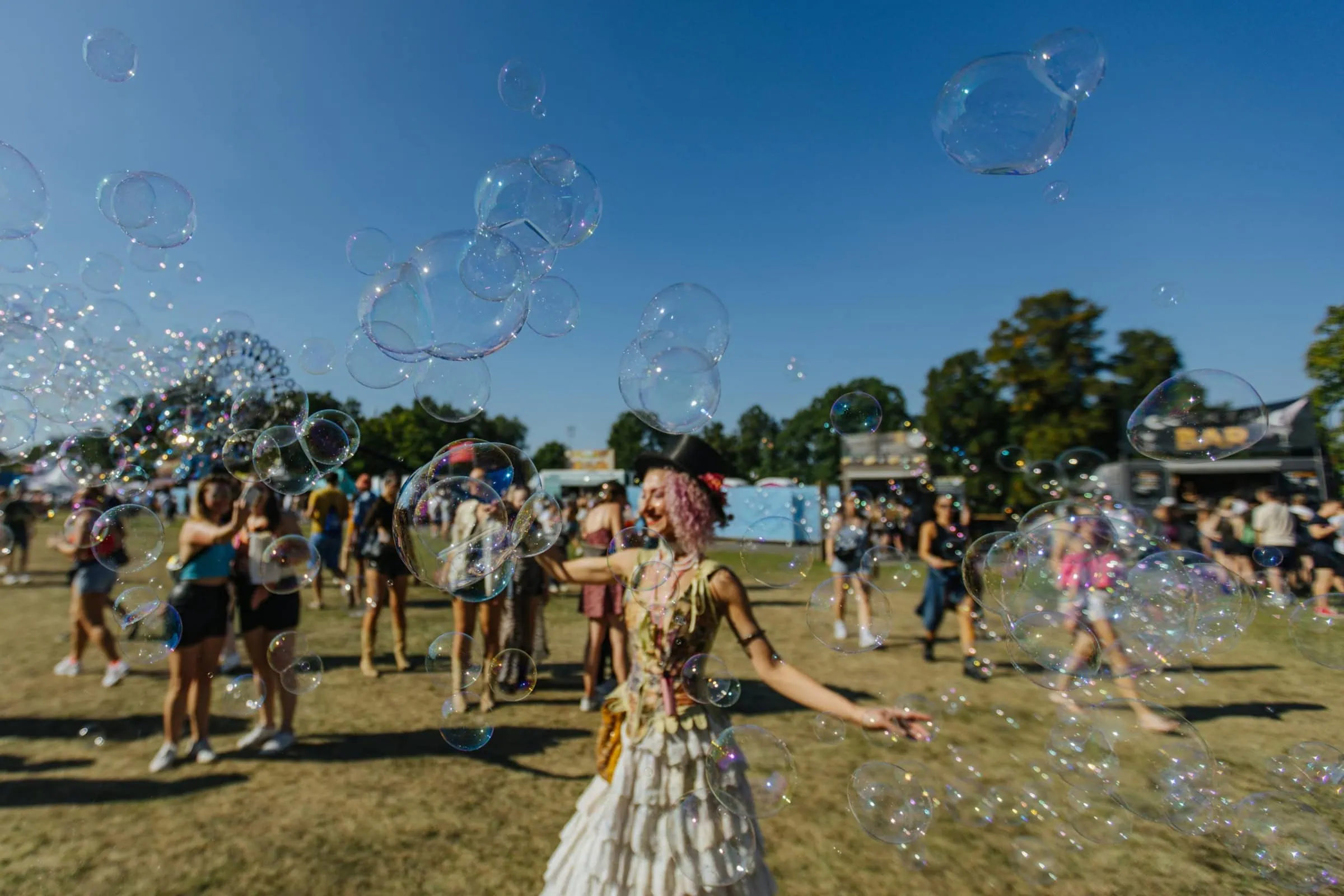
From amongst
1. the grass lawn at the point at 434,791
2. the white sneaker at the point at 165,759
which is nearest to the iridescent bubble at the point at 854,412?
the grass lawn at the point at 434,791

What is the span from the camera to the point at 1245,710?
5.52m

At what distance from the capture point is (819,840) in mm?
3486

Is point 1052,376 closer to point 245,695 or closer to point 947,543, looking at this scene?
point 947,543

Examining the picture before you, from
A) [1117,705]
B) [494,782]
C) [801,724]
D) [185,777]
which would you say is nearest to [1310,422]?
[1117,705]

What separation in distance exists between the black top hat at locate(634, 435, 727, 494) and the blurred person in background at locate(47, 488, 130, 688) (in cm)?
502

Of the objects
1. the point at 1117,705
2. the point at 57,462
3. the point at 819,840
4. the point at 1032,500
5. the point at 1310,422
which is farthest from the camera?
the point at 1032,500

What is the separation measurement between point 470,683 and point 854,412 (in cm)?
315

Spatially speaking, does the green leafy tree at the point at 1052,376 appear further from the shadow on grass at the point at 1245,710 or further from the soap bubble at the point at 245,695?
the soap bubble at the point at 245,695

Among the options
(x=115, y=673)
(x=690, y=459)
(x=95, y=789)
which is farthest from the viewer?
(x=115, y=673)

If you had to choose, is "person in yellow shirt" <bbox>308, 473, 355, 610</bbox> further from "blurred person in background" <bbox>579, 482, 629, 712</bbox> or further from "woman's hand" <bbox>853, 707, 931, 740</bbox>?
"woman's hand" <bbox>853, 707, 931, 740</bbox>

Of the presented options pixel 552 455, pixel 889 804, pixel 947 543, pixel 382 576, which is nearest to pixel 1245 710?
pixel 947 543

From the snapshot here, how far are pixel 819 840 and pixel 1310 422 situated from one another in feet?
56.8

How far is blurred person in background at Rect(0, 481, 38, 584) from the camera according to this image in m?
10.8

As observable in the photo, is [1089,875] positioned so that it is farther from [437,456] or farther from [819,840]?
[437,456]
